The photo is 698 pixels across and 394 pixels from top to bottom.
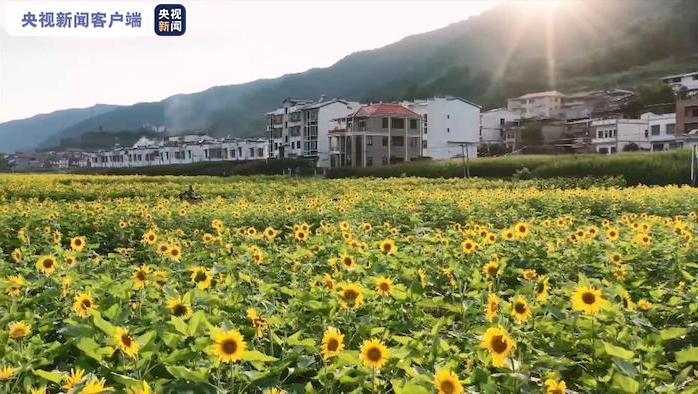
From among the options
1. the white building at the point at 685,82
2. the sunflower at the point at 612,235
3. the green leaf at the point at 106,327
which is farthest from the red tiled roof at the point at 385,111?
the green leaf at the point at 106,327

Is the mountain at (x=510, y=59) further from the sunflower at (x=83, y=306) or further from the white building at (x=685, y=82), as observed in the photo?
the sunflower at (x=83, y=306)

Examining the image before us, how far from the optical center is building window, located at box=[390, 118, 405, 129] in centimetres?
5509

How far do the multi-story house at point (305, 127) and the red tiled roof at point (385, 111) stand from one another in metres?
A: 7.89

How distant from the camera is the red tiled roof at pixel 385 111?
54219 millimetres

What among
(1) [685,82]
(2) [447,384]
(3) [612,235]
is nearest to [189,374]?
(2) [447,384]

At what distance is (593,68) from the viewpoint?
110188 mm

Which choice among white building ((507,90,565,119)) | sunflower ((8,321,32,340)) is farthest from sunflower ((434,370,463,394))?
white building ((507,90,565,119))

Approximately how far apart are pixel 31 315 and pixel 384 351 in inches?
72.4

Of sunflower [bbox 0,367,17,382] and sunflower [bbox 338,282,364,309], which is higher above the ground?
sunflower [bbox 338,282,364,309]

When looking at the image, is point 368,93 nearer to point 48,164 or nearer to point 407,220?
point 48,164

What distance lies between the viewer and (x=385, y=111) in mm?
54562

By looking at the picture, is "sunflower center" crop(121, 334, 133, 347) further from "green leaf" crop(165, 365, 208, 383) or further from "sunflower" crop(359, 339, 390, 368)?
"sunflower" crop(359, 339, 390, 368)

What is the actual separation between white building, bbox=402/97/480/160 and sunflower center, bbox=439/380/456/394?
185 feet

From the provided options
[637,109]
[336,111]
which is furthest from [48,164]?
[637,109]
